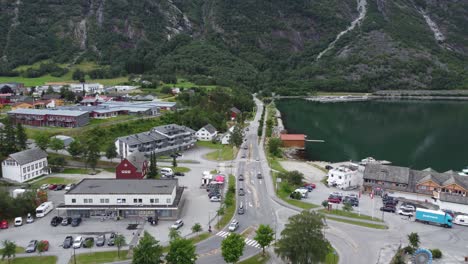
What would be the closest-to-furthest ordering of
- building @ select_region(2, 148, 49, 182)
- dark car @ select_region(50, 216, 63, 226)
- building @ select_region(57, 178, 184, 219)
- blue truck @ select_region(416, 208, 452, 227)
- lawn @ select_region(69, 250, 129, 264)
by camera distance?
lawn @ select_region(69, 250, 129, 264)
dark car @ select_region(50, 216, 63, 226)
blue truck @ select_region(416, 208, 452, 227)
building @ select_region(57, 178, 184, 219)
building @ select_region(2, 148, 49, 182)

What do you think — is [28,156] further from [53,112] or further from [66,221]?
[53,112]

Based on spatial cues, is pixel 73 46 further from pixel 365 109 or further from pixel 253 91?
pixel 365 109

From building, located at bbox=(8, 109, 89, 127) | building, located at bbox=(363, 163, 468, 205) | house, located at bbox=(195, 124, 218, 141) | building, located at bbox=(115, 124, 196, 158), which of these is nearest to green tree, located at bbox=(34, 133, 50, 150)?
building, located at bbox=(115, 124, 196, 158)

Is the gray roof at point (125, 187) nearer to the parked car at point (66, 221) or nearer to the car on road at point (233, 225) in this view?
the parked car at point (66, 221)

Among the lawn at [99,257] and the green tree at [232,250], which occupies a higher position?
the green tree at [232,250]

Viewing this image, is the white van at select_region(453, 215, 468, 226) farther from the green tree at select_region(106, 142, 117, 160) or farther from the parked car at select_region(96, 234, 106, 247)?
the green tree at select_region(106, 142, 117, 160)

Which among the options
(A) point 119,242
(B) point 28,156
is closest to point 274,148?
(B) point 28,156

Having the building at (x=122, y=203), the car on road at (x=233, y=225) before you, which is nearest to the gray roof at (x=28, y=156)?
the building at (x=122, y=203)
